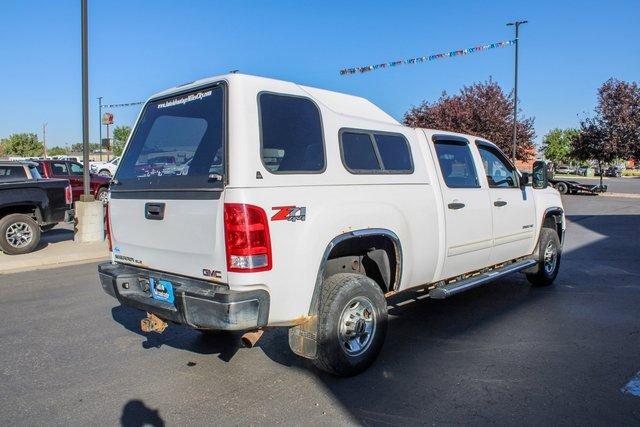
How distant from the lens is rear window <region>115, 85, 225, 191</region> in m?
3.68

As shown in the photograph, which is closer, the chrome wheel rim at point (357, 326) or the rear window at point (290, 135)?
the rear window at point (290, 135)

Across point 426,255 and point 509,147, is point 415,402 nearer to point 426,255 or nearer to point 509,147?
point 426,255

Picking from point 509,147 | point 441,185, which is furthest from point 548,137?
point 441,185

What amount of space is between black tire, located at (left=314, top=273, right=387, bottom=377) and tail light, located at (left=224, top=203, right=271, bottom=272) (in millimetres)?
679

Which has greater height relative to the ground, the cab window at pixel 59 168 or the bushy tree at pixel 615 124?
the bushy tree at pixel 615 124

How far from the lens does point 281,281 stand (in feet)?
11.4

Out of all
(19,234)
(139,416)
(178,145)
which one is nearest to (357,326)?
(139,416)

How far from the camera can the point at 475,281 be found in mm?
5285

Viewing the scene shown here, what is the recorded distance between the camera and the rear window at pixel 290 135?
3.62 m

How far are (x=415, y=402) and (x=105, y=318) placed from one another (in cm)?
368

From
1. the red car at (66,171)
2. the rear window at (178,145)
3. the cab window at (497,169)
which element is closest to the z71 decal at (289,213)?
the rear window at (178,145)

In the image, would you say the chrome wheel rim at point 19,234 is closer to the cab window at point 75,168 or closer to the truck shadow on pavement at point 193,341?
the truck shadow on pavement at point 193,341

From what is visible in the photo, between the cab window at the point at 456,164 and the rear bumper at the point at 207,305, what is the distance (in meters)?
2.50

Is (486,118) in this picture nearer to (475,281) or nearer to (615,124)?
(615,124)
